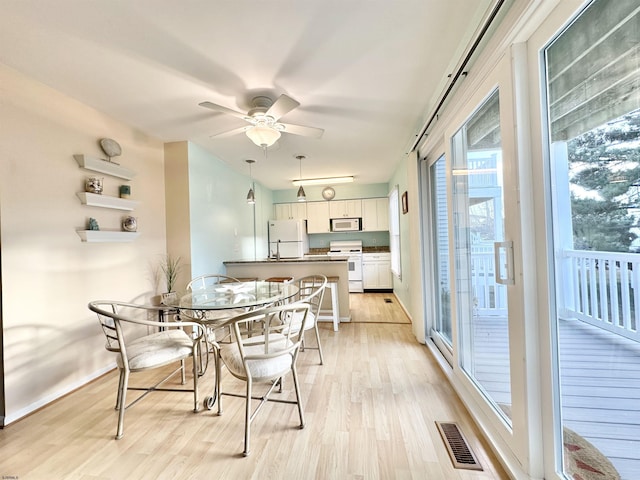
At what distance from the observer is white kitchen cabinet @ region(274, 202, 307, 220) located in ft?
21.1

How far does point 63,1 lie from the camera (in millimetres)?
1356

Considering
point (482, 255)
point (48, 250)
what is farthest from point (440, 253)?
point (48, 250)

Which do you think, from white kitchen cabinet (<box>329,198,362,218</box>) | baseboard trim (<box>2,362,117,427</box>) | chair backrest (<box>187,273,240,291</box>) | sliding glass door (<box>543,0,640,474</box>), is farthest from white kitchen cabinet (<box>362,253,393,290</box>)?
sliding glass door (<box>543,0,640,474</box>)

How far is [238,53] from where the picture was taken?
175cm

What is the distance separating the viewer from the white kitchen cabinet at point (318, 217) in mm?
6379

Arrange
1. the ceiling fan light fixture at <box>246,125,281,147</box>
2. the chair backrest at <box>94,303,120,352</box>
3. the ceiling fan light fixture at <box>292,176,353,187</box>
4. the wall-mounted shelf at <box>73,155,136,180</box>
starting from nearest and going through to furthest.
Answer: the chair backrest at <box>94,303,120,352</box> < the ceiling fan light fixture at <box>246,125,281,147</box> < the wall-mounted shelf at <box>73,155,136,180</box> < the ceiling fan light fixture at <box>292,176,353,187</box>

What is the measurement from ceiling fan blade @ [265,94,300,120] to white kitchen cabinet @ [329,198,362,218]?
4.27m

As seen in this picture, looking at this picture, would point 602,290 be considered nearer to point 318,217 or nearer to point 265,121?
point 265,121

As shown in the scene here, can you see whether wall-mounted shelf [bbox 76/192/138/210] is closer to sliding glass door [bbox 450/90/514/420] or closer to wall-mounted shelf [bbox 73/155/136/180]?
wall-mounted shelf [bbox 73/155/136/180]

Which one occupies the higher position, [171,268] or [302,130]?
[302,130]

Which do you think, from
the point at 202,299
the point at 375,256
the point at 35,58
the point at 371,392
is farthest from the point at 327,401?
the point at 375,256

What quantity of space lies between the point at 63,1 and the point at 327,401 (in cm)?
274

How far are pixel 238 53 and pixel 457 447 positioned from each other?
2646mm

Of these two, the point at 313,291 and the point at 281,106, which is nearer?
the point at 281,106
